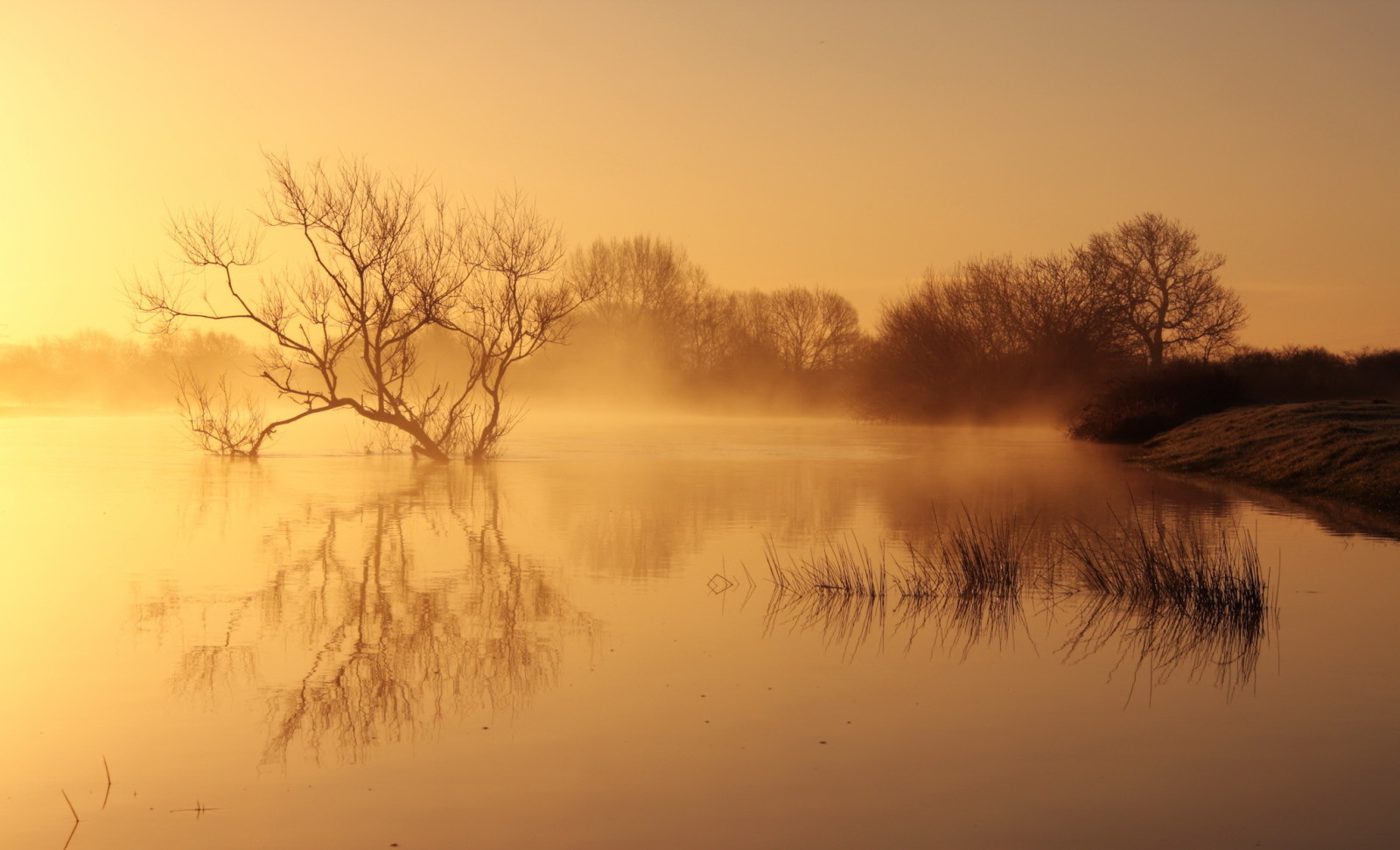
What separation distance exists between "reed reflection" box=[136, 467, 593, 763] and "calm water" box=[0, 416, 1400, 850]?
39 millimetres

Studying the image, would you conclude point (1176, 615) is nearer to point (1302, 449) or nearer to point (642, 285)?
point (1302, 449)

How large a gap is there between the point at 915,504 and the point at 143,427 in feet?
136

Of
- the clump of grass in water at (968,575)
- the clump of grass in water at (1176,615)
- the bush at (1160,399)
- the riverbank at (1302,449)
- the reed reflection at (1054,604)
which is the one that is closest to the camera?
the clump of grass in water at (1176,615)

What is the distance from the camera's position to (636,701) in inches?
285

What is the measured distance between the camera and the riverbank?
20344 millimetres

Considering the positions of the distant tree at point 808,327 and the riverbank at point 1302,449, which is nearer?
the riverbank at point 1302,449

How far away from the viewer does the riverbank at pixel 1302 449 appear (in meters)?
20.3

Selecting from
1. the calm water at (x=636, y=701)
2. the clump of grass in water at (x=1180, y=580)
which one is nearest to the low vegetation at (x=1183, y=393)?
the calm water at (x=636, y=701)

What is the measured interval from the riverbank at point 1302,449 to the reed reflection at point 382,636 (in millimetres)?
13475

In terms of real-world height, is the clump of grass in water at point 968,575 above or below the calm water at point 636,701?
above

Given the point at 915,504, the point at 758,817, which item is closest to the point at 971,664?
the point at 758,817

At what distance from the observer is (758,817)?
5.31 m

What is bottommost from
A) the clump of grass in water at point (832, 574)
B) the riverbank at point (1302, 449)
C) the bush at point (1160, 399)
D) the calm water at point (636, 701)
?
the calm water at point (636, 701)

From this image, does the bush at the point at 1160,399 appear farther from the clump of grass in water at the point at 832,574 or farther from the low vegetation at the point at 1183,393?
the clump of grass in water at the point at 832,574
